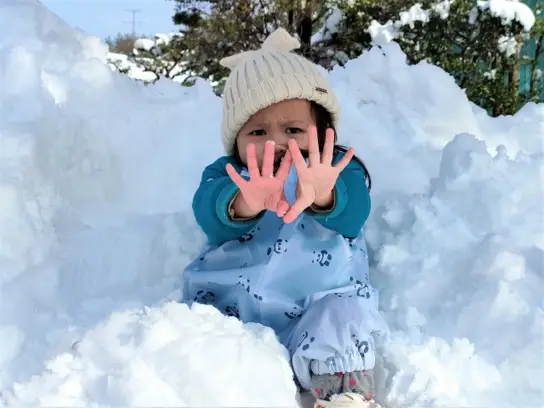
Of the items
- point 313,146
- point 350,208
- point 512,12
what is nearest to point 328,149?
point 313,146

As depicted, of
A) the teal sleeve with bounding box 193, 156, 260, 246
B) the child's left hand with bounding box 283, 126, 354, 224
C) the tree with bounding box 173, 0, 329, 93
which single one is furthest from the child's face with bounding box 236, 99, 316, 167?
the tree with bounding box 173, 0, 329, 93

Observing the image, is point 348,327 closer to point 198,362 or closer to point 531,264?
point 198,362

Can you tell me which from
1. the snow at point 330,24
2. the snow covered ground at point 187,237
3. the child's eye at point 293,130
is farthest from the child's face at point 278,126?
the snow at point 330,24

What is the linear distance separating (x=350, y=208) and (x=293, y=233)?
179mm

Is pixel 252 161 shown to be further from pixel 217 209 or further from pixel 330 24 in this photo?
pixel 330 24

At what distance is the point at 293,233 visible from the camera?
1.84 m

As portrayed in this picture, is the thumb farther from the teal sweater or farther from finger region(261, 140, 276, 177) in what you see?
the teal sweater

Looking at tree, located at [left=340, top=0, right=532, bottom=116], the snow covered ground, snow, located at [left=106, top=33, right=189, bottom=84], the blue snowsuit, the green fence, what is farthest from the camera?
snow, located at [left=106, top=33, right=189, bottom=84]

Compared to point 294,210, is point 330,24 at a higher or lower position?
higher

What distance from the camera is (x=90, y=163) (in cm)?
245

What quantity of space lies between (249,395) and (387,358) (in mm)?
488

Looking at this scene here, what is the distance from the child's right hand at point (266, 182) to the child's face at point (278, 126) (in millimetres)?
320

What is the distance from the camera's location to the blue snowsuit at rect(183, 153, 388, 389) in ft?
5.40

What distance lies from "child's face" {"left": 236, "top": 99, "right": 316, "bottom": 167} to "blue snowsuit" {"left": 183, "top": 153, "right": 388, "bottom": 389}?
3.8 inches
